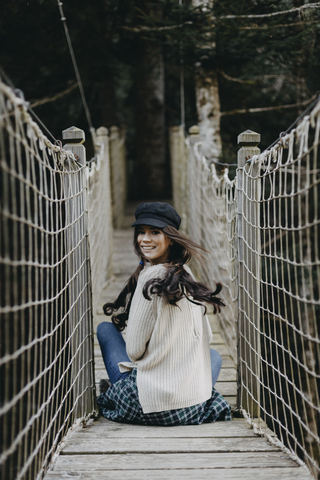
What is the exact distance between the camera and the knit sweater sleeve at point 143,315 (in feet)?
6.40

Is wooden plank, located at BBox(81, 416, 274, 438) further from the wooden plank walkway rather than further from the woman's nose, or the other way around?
the woman's nose

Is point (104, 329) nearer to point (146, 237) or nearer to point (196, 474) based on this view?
point (146, 237)

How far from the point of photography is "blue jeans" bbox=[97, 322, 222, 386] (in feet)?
7.49

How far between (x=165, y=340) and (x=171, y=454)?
0.42 metres

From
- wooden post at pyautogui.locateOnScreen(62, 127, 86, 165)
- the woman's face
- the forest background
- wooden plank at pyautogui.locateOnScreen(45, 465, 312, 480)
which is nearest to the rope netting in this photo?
the forest background

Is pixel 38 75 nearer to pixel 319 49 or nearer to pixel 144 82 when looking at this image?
pixel 144 82

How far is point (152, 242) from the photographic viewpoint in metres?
2.08

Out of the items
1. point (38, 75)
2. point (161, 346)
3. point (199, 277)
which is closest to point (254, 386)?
point (161, 346)

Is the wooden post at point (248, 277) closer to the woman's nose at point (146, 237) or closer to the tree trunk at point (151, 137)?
the woman's nose at point (146, 237)

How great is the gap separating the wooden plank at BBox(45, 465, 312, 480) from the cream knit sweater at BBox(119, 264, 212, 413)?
39cm

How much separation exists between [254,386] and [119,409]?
1.96 feet

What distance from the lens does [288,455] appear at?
170 cm

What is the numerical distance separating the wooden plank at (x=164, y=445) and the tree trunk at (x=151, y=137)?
7.55 metres

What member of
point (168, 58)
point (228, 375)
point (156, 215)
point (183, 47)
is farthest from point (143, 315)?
point (168, 58)
